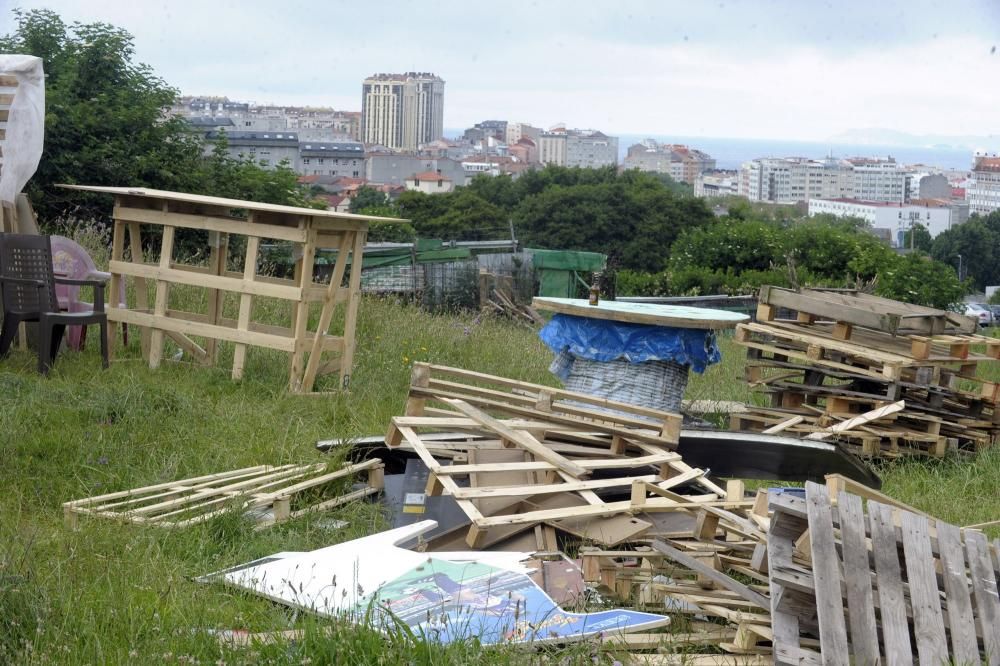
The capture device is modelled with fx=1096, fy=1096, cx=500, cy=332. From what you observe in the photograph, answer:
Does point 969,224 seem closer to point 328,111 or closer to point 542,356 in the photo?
point 542,356

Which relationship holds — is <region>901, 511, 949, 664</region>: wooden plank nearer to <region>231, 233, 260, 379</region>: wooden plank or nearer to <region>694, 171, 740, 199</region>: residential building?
<region>231, 233, 260, 379</region>: wooden plank

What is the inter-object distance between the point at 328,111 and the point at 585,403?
553 ft

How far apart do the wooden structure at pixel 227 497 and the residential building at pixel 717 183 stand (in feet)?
576

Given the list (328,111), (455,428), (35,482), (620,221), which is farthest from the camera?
(328,111)

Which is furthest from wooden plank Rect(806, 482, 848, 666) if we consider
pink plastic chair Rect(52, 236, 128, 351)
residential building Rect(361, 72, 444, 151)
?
residential building Rect(361, 72, 444, 151)

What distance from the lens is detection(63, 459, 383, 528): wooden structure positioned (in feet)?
17.5

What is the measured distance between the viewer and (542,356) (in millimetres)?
11891

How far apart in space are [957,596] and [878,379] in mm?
4661

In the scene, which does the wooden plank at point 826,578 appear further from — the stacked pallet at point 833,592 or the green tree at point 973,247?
the green tree at point 973,247

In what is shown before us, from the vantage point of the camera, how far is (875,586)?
4207 millimetres

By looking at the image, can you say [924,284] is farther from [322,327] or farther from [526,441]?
[526,441]

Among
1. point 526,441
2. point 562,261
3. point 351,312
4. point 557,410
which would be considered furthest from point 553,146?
point 526,441

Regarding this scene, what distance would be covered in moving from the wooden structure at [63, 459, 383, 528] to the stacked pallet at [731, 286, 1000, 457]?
12.7ft

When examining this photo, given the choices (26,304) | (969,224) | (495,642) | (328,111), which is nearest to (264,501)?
(495,642)
